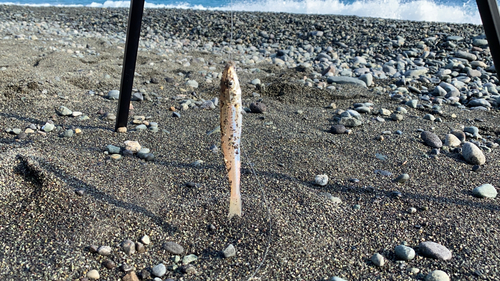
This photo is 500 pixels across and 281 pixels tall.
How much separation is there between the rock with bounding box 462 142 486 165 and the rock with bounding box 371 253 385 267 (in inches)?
64.3

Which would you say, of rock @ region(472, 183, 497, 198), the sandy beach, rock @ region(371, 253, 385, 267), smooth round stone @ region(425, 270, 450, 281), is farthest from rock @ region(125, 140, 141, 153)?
rock @ region(472, 183, 497, 198)

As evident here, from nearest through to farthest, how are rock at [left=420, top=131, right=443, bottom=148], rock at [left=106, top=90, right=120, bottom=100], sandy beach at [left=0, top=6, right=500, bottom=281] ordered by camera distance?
sandy beach at [left=0, top=6, right=500, bottom=281] → rock at [left=420, top=131, right=443, bottom=148] → rock at [left=106, top=90, right=120, bottom=100]

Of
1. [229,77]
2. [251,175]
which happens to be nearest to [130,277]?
[229,77]

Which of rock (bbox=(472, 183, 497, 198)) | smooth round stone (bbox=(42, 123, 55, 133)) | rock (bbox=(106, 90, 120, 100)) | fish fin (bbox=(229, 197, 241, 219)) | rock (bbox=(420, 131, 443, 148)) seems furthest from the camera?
rock (bbox=(106, 90, 120, 100))

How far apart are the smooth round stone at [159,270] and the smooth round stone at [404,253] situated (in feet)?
3.85

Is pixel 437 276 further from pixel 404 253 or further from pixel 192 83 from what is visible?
pixel 192 83

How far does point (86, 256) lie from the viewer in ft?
6.18

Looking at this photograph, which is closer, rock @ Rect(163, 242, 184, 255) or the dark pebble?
the dark pebble

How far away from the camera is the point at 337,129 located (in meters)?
3.62

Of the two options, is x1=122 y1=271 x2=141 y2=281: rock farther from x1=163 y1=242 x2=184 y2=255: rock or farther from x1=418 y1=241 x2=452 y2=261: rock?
x1=418 y1=241 x2=452 y2=261: rock

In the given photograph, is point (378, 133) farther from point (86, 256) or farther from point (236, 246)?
point (86, 256)

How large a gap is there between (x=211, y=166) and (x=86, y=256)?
1.14 m

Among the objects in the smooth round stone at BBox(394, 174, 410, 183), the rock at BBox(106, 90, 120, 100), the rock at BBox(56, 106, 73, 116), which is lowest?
the rock at BBox(56, 106, 73, 116)

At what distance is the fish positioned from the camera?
1724 millimetres
